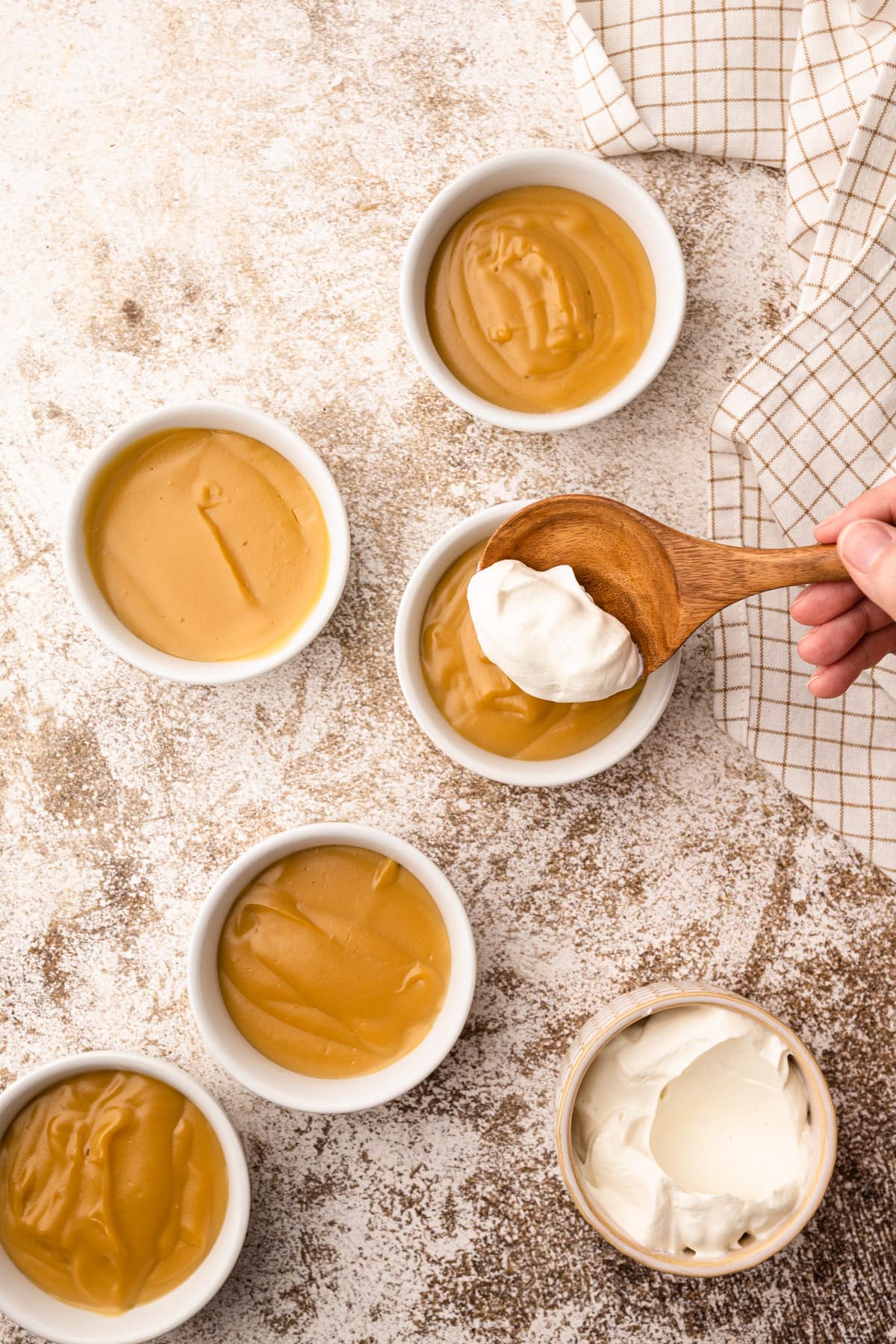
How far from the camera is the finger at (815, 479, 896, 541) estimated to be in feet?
5.57

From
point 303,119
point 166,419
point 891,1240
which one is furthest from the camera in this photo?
point 303,119

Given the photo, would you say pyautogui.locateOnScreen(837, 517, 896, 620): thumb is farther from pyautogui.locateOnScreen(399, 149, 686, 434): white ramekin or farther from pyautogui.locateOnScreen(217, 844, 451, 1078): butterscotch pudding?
pyautogui.locateOnScreen(217, 844, 451, 1078): butterscotch pudding

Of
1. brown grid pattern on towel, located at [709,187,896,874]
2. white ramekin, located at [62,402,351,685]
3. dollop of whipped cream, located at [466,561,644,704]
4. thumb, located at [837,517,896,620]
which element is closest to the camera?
thumb, located at [837,517,896,620]

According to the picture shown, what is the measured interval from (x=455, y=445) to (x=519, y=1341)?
1752 millimetres

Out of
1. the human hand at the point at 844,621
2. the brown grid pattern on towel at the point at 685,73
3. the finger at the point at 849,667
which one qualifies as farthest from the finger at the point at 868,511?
the brown grid pattern on towel at the point at 685,73

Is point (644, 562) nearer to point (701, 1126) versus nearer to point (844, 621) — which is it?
point (844, 621)

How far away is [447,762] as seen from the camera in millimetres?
1966

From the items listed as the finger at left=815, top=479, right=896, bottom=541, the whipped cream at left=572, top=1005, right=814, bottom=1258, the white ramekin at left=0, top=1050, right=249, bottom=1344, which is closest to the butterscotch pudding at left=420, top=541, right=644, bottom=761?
the finger at left=815, top=479, right=896, bottom=541

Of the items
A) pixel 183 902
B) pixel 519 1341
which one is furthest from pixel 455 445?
pixel 519 1341

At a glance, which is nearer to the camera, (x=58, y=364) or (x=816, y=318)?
(x=816, y=318)

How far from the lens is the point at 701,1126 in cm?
174

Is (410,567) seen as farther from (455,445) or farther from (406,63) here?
(406,63)

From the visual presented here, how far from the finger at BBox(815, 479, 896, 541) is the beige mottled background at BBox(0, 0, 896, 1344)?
1.08 feet

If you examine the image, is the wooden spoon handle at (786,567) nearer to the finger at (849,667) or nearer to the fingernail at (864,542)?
the fingernail at (864,542)
